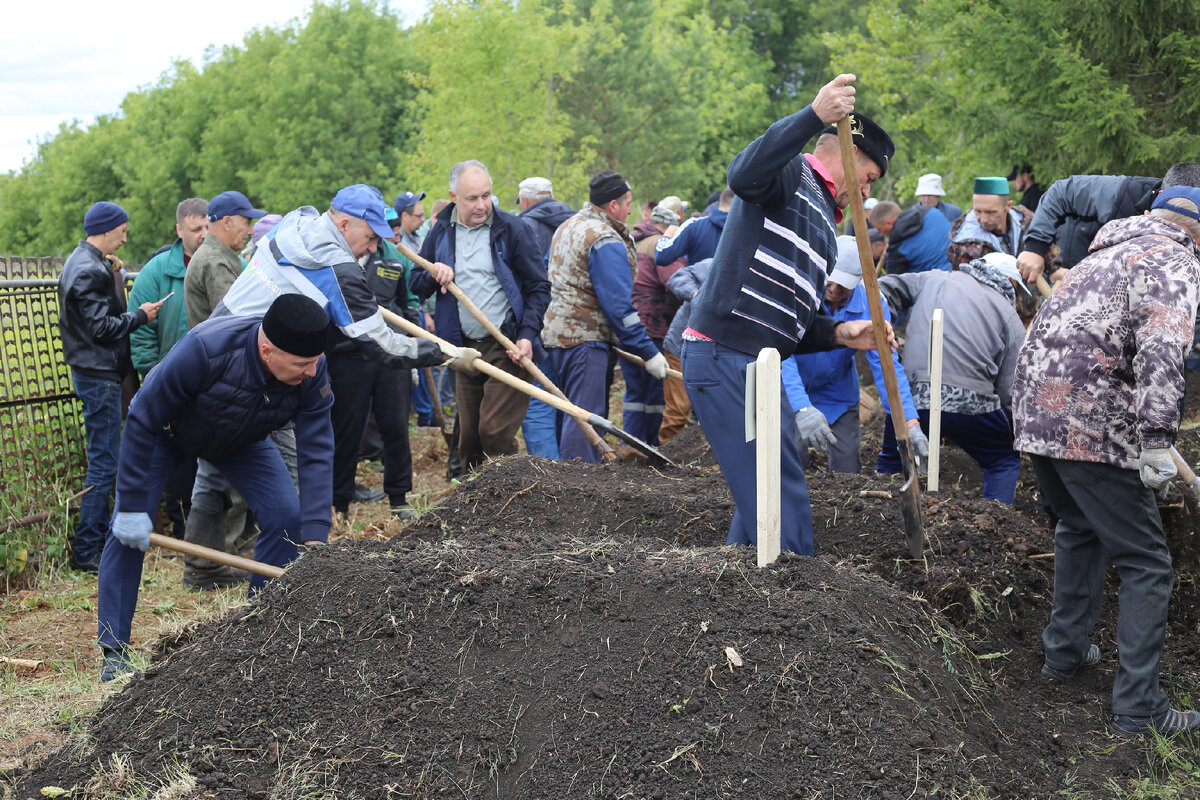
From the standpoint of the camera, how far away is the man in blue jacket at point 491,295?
23.2 ft

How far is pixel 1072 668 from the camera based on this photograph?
4188 mm

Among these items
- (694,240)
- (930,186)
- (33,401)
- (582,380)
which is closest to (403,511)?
(582,380)

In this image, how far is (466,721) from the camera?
3330 millimetres

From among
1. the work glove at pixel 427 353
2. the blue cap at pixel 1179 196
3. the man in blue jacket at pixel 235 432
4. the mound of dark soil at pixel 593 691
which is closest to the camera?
the mound of dark soil at pixel 593 691

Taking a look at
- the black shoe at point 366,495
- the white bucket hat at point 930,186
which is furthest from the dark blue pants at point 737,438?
the white bucket hat at point 930,186

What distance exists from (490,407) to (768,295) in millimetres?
3507

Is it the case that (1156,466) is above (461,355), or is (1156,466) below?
below

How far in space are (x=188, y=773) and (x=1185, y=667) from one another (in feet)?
12.6

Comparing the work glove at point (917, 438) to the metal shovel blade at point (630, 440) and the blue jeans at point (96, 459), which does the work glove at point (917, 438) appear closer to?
the metal shovel blade at point (630, 440)

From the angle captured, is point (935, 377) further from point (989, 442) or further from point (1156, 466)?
point (1156, 466)

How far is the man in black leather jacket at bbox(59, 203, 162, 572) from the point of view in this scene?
251 inches

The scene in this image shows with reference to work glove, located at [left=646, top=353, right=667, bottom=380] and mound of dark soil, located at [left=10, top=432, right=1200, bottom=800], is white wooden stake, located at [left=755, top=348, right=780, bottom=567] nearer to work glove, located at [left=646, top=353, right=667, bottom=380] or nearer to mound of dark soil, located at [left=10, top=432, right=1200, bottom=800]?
mound of dark soil, located at [left=10, top=432, right=1200, bottom=800]

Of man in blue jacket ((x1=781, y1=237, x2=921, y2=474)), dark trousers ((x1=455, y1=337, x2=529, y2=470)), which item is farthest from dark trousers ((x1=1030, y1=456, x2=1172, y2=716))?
dark trousers ((x1=455, y1=337, x2=529, y2=470))

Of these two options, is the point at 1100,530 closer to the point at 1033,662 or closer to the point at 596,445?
the point at 1033,662
